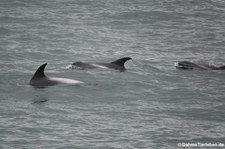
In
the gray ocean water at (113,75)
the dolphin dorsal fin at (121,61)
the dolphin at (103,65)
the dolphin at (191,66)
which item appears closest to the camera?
the gray ocean water at (113,75)

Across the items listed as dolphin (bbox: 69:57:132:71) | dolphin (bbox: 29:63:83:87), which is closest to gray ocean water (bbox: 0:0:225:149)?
dolphin (bbox: 29:63:83:87)

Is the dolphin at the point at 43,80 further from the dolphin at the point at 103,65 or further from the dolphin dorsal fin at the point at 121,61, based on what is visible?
the dolphin dorsal fin at the point at 121,61

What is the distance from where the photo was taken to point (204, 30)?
54062 millimetres

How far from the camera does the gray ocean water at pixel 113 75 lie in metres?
29.7

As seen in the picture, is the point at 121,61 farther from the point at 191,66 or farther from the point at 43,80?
the point at 43,80

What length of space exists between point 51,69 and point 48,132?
39.0 ft

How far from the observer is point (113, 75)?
40219 millimetres

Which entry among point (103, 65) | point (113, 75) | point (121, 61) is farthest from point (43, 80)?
point (121, 61)

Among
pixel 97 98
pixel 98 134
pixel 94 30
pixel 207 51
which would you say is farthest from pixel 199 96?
pixel 94 30

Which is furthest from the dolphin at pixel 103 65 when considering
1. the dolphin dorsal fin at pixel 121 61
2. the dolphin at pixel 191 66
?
the dolphin at pixel 191 66

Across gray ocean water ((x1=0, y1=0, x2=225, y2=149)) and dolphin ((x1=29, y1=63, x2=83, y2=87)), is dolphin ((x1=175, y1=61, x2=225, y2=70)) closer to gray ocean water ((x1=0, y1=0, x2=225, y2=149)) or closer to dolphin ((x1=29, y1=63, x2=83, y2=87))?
gray ocean water ((x1=0, y1=0, x2=225, y2=149))

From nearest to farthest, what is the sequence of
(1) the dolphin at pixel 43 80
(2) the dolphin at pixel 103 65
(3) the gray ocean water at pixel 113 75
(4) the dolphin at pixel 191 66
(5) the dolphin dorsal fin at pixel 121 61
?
(3) the gray ocean water at pixel 113 75
(1) the dolphin at pixel 43 80
(5) the dolphin dorsal fin at pixel 121 61
(2) the dolphin at pixel 103 65
(4) the dolphin at pixel 191 66

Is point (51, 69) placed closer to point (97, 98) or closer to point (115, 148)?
point (97, 98)

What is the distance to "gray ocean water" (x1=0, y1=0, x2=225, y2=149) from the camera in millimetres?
29734
